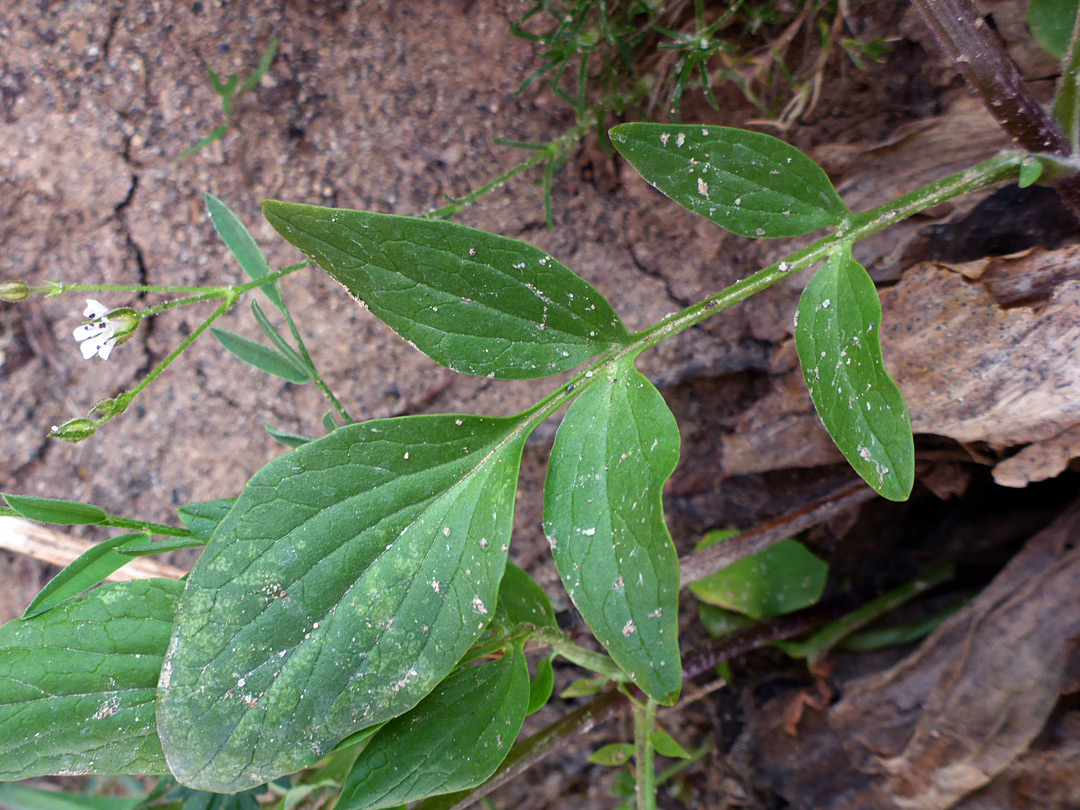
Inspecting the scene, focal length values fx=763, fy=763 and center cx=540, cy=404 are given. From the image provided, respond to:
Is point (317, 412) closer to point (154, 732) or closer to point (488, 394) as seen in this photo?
point (488, 394)

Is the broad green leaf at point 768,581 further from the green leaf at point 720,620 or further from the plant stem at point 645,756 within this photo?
the plant stem at point 645,756

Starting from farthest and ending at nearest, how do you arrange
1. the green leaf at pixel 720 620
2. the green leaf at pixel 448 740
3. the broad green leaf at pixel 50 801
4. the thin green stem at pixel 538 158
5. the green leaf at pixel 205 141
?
the green leaf at pixel 720 620, the green leaf at pixel 205 141, the broad green leaf at pixel 50 801, the thin green stem at pixel 538 158, the green leaf at pixel 448 740

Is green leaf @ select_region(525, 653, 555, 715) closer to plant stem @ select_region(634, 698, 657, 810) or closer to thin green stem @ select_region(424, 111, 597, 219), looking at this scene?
plant stem @ select_region(634, 698, 657, 810)

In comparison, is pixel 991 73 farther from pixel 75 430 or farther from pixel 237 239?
pixel 75 430

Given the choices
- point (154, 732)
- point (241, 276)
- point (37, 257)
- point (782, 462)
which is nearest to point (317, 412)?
point (241, 276)

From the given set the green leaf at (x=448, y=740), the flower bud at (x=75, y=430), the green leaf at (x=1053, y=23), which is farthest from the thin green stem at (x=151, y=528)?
the green leaf at (x=1053, y=23)

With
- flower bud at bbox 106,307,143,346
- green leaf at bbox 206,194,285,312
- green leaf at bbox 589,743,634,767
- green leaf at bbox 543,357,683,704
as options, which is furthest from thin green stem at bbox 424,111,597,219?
green leaf at bbox 589,743,634,767

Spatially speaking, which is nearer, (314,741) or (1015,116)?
(314,741)
